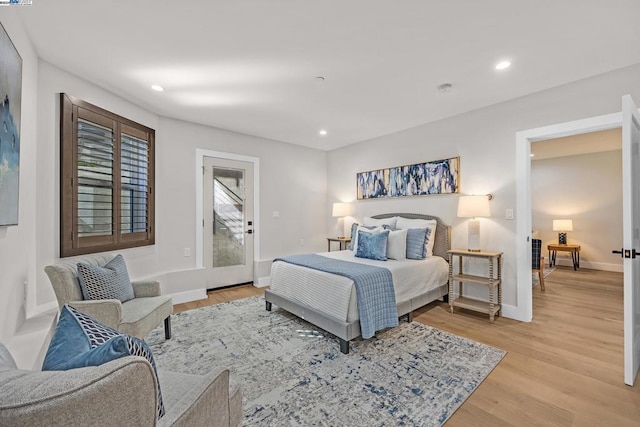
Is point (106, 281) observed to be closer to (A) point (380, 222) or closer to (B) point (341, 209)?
(A) point (380, 222)

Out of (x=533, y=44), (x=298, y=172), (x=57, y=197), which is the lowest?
(x=57, y=197)

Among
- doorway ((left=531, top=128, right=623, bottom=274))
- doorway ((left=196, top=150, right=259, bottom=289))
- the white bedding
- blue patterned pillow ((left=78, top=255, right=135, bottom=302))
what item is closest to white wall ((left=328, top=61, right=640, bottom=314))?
the white bedding

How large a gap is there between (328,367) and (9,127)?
8.56 ft

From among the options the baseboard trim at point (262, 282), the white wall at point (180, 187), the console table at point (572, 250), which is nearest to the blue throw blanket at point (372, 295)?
the baseboard trim at point (262, 282)

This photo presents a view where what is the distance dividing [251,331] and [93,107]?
280cm

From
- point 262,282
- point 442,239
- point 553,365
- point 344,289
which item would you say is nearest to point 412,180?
point 442,239

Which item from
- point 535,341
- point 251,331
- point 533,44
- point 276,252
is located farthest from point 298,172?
point 535,341

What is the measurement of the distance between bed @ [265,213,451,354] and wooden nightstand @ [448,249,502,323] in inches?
7.0

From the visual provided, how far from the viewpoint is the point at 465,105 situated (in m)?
3.41

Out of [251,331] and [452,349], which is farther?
[251,331]

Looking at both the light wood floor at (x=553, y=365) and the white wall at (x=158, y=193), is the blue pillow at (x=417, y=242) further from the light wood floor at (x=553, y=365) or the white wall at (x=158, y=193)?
the white wall at (x=158, y=193)

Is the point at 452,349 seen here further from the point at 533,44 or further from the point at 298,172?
the point at 298,172

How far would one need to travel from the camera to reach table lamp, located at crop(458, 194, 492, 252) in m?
3.26

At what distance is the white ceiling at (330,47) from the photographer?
184 centimetres
